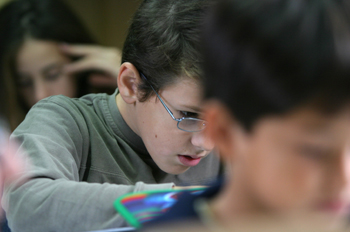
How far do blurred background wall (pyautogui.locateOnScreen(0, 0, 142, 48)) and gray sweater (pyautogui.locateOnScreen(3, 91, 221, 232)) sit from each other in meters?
1.45

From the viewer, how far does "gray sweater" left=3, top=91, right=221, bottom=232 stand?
691 millimetres

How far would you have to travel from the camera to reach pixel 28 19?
165cm

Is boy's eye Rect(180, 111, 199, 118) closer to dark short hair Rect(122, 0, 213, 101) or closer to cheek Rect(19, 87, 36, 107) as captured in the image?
dark short hair Rect(122, 0, 213, 101)

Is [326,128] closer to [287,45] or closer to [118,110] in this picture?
[287,45]

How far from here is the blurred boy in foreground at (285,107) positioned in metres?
0.33

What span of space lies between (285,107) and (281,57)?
0.14 ft

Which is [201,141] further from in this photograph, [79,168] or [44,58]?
[44,58]

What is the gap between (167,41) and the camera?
96cm

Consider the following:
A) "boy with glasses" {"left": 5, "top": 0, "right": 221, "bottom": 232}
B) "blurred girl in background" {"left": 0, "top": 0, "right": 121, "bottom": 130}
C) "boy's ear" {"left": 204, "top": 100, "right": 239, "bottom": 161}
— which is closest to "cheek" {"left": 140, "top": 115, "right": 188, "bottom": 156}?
"boy with glasses" {"left": 5, "top": 0, "right": 221, "bottom": 232}

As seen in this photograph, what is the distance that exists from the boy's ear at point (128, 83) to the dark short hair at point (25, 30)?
2.16 feet

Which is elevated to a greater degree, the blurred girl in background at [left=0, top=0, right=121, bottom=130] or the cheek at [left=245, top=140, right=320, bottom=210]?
the cheek at [left=245, top=140, right=320, bottom=210]

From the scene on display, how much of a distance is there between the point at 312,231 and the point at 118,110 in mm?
844

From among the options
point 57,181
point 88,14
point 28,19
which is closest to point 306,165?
point 57,181

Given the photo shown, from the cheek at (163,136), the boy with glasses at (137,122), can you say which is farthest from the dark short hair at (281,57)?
the cheek at (163,136)
